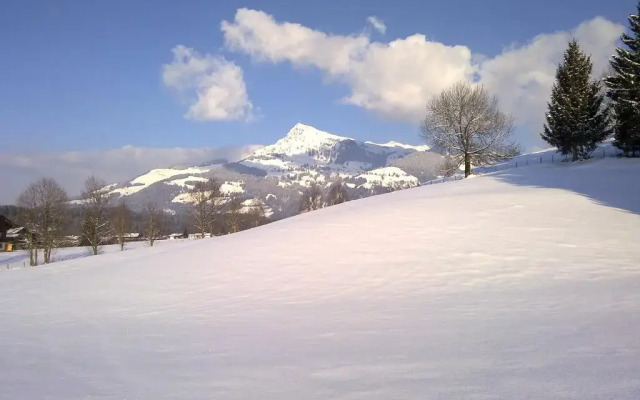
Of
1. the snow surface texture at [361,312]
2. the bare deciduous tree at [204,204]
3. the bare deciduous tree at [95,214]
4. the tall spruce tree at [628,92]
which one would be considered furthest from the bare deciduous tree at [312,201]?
the snow surface texture at [361,312]

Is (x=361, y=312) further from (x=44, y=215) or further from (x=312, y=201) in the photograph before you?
(x=312, y=201)

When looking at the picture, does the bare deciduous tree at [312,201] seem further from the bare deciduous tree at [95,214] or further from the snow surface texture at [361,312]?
the snow surface texture at [361,312]

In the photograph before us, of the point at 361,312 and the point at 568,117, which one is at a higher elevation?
the point at 568,117

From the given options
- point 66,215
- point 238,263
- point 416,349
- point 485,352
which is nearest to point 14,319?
point 238,263

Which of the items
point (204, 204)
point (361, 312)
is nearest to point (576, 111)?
point (361, 312)

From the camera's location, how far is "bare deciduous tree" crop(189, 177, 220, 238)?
53.1 metres

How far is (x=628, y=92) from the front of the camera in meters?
35.0

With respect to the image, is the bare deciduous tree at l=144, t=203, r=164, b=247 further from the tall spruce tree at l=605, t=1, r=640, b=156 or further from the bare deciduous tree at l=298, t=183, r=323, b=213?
the tall spruce tree at l=605, t=1, r=640, b=156

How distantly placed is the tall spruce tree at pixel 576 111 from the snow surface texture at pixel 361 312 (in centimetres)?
1773

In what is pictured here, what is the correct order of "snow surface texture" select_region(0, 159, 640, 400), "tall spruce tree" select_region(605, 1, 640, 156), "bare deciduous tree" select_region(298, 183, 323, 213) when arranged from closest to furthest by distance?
1. "snow surface texture" select_region(0, 159, 640, 400)
2. "tall spruce tree" select_region(605, 1, 640, 156)
3. "bare deciduous tree" select_region(298, 183, 323, 213)

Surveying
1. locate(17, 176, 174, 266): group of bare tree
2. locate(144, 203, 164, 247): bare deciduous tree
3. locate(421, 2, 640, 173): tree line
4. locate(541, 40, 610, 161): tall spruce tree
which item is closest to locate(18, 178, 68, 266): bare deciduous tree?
locate(17, 176, 174, 266): group of bare tree

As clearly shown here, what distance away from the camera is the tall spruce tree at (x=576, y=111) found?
131ft

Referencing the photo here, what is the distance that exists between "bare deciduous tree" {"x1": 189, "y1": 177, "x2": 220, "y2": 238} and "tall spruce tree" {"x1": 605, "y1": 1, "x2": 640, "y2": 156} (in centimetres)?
4474

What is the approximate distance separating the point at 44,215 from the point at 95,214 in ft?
15.6
